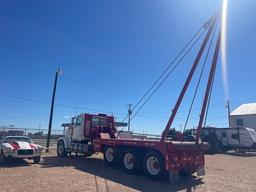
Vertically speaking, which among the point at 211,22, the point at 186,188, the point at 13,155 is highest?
the point at 211,22

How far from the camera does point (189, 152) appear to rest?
10.7 metres

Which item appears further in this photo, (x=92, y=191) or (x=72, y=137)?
(x=72, y=137)

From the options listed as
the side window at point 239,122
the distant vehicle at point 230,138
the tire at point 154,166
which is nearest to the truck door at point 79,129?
the tire at point 154,166

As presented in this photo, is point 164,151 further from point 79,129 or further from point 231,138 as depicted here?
point 231,138

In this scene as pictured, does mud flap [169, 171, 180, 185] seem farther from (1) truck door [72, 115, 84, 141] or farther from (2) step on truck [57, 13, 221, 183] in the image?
(1) truck door [72, 115, 84, 141]

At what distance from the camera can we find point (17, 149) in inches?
496

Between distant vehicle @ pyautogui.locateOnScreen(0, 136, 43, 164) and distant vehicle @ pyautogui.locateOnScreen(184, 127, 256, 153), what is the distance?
54.1ft

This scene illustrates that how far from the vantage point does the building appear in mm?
40094

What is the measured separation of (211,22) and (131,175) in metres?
7.82

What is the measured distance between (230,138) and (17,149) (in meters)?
21.8

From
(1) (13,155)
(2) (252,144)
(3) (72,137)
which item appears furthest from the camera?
(2) (252,144)

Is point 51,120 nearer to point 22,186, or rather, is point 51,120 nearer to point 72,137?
point 72,137

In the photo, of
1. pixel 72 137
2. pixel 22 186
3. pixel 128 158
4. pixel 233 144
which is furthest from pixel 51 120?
pixel 233 144

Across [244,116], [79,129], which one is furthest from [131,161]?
[244,116]
